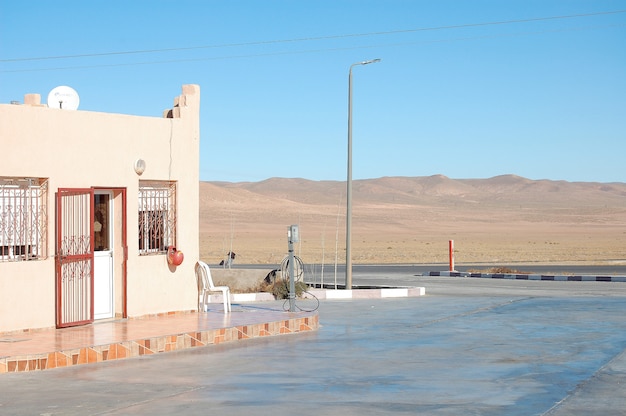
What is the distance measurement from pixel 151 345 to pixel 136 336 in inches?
16.0

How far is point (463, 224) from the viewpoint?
12231 centimetres

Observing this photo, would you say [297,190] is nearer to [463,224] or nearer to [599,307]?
[463,224]

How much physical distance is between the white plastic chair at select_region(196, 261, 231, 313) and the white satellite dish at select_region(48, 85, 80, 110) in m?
3.61

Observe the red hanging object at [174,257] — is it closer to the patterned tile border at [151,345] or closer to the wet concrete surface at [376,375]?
the patterned tile border at [151,345]

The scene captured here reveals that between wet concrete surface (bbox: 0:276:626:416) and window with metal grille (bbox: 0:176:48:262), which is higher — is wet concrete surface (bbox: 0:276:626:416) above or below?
below

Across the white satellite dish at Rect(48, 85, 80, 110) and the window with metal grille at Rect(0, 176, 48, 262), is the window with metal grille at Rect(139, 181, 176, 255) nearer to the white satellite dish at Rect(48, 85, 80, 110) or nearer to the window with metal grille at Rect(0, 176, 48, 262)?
the white satellite dish at Rect(48, 85, 80, 110)

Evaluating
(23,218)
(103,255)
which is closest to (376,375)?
(23,218)

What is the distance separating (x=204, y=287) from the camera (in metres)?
19.3

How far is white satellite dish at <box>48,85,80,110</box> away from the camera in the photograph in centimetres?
1777

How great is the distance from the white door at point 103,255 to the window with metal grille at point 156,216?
2.27 feet

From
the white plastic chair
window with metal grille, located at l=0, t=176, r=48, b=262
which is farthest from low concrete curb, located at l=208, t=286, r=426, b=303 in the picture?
window with metal grille, located at l=0, t=176, r=48, b=262

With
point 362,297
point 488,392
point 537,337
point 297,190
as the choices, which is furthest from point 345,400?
point 297,190

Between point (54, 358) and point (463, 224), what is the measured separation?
110929 millimetres

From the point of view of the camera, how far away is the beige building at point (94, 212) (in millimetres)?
15633
